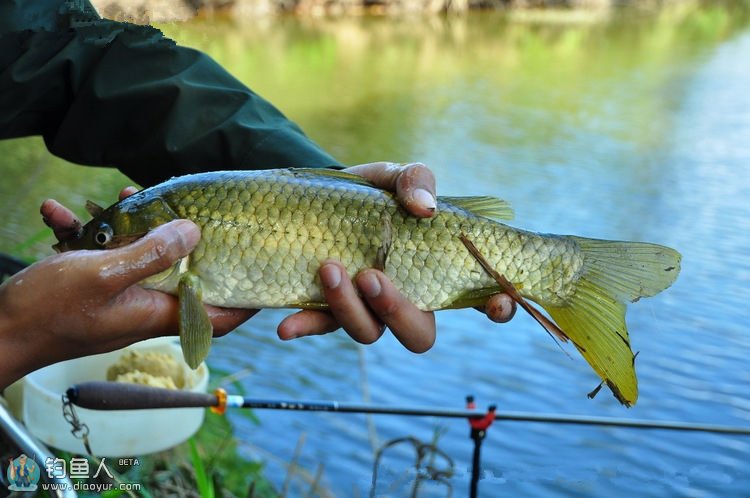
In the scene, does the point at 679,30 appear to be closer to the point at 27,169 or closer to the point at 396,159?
the point at 396,159

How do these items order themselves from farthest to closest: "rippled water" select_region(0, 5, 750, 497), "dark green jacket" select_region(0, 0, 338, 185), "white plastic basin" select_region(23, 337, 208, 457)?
"rippled water" select_region(0, 5, 750, 497)
"white plastic basin" select_region(23, 337, 208, 457)
"dark green jacket" select_region(0, 0, 338, 185)

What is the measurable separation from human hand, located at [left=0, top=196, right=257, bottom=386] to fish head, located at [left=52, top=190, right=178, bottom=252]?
0.10 meters

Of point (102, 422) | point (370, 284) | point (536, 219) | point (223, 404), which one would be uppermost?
point (370, 284)

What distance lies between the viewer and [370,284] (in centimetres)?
177

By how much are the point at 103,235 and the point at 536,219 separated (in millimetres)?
5076

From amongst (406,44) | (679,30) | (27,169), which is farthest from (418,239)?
(679,30)

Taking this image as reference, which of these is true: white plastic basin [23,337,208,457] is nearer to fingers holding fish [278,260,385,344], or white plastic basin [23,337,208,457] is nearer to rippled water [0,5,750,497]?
rippled water [0,5,750,497]

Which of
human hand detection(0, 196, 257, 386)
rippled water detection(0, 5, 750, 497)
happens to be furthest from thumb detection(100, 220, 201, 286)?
rippled water detection(0, 5, 750, 497)

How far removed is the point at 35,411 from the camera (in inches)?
110

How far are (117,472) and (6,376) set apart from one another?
1421 millimetres

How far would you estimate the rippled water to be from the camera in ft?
13.2

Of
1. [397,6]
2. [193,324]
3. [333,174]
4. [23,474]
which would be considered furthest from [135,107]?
[397,6]

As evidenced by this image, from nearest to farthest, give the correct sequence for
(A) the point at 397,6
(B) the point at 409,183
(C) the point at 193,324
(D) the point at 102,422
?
(C) the point at 193,324
(B) the point at 409,183
(D) the point at 102,422
(A) the point at 397,6

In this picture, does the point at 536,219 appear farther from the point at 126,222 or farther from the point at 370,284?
the point at 126,222
